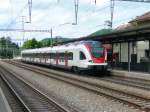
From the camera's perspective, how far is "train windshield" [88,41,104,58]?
3230 cm

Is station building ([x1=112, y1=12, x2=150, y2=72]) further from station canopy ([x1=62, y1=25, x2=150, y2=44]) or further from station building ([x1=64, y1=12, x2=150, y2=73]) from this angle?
station canopy ([x1=62, y1=25, x2=150, y2=44])

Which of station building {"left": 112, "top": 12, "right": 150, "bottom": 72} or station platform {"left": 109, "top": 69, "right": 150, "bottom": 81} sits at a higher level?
station building {"left": 112, "top": 12, "right": 150, "bottom": 72}

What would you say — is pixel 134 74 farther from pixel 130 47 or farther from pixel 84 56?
pixel 130 47

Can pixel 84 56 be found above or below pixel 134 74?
above

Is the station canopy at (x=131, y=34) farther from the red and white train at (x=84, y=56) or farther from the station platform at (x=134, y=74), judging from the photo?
the station platform at (x=134, y=74)

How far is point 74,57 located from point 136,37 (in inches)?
249

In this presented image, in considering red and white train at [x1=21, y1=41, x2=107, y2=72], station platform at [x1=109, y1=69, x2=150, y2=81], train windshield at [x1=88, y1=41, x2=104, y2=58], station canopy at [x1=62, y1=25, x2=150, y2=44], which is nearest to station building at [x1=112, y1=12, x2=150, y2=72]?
station canopy at [x1=62, y1=25, x2=150, y2=44]

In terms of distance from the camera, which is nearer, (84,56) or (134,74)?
(134,74)

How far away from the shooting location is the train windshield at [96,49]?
3230 centimetres

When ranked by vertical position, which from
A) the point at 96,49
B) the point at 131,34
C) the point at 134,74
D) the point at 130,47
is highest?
the point at 131,34

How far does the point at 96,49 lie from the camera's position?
32594mm

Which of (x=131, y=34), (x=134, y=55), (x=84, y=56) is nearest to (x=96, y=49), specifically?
(x=84, y=56)

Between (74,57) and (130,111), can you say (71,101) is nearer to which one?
(130,111)

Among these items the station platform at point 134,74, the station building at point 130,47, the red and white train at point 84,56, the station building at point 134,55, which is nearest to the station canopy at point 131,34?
the station building at point 130,47
